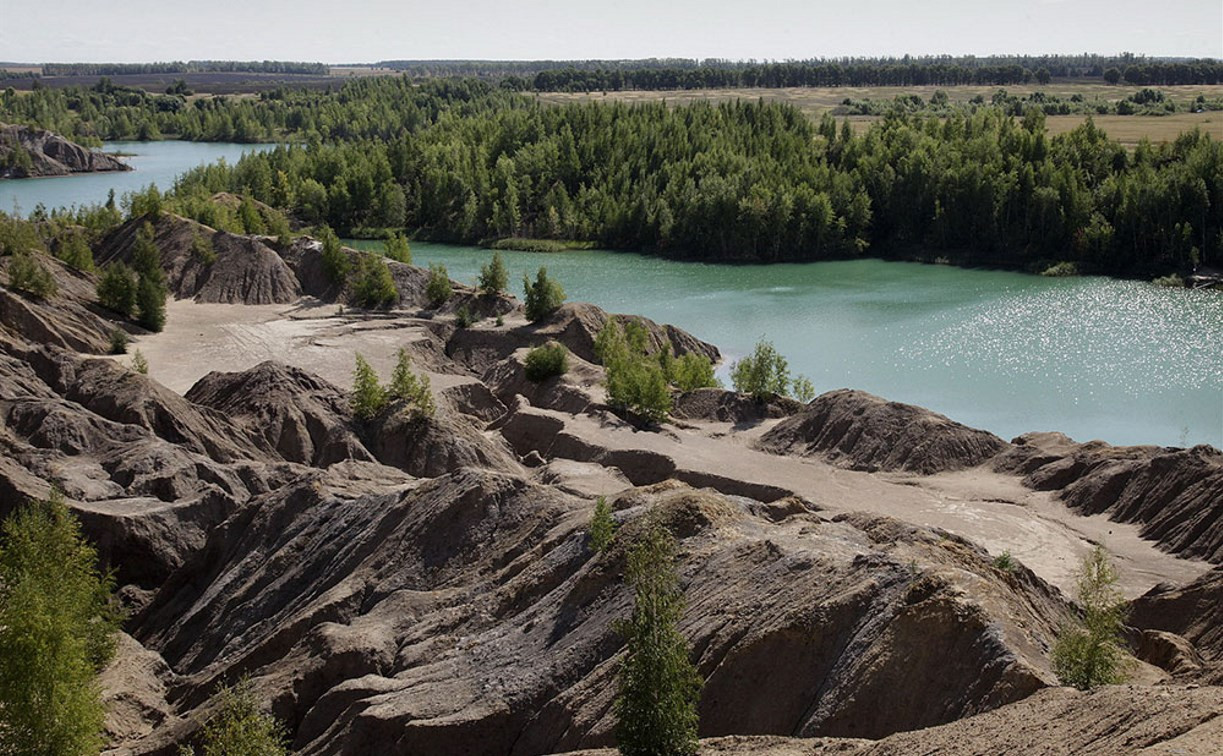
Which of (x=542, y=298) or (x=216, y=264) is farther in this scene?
(x=216, y=264)

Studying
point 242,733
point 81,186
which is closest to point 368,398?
point 242,733

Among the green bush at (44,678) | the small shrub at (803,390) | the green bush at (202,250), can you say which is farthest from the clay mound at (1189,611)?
the green bush at (202,250)

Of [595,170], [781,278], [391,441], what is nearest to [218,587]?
[391,441]

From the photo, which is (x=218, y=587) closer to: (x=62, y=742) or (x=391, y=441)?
(x=62, y=742)

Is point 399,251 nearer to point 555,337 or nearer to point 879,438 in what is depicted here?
point 555,337

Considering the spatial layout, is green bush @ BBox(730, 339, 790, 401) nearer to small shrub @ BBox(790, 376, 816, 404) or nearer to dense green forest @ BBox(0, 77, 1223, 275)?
small shrub @ BBox(790, 376, 816, 404)

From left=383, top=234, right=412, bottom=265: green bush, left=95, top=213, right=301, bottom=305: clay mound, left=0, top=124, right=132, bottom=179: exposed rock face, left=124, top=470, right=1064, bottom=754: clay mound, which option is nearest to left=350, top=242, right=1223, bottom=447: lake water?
left=383, top=234, right=412, bottom=265: green bush

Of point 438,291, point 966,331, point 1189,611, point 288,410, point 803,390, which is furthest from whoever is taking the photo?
point 966,331
